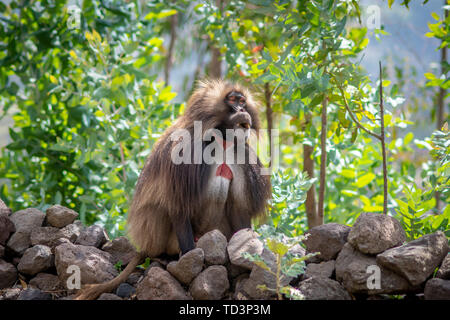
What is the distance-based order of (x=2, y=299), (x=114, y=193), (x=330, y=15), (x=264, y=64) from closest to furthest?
(x=2, y=299) < (x=330, y=15) < (x=264, y=64) < (x=114, y=193)

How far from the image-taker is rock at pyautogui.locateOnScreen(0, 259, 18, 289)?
3721 millimetres

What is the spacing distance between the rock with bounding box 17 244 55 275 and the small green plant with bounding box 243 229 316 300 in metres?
1.66

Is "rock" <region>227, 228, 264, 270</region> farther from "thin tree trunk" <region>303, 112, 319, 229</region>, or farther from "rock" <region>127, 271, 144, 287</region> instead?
"thin tree trunk" <region>303, 112, 319, 229</region>

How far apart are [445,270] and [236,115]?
1889 millimetres

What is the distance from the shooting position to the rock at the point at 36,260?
3.72m

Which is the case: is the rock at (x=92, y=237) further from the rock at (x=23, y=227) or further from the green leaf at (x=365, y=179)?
the green leaf at (x=365, y=179)

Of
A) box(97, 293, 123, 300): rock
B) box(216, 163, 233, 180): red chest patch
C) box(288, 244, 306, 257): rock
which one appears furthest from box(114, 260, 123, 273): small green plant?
box(288, 244, 306, 257): rock

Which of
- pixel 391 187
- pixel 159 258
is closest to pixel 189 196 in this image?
pixel 159 258

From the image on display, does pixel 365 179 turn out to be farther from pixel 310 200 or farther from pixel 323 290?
pixel 323 290

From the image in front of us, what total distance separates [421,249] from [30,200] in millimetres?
4761

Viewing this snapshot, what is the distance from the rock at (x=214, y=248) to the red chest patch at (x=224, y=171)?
2.41ft
